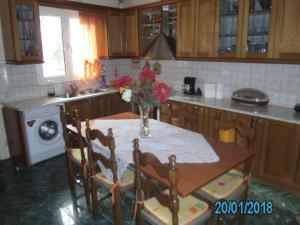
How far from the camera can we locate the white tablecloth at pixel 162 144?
5.73 ft

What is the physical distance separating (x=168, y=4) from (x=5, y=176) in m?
3.26

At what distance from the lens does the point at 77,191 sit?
269cm

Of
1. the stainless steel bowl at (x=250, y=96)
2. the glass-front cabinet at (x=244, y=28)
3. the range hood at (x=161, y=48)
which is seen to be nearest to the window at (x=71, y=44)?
the range hood at (x=161, y=48)

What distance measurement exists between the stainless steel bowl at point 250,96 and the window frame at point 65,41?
8.65 feet

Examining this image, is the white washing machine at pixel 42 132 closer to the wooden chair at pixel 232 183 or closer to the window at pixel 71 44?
the window at pixel 71 44

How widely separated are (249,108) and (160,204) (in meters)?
1.84

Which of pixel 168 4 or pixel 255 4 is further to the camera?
pixel 168 4

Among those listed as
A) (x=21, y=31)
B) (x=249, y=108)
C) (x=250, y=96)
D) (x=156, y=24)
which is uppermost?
(x=156, y=24)

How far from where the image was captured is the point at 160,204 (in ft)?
5.06

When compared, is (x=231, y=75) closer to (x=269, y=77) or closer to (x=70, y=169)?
(x=269, y=77)

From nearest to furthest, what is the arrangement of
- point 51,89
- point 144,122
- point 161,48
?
point 144,122
point 161,48
point 51,89

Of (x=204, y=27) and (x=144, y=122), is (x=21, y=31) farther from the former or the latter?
(x=204, y=27)

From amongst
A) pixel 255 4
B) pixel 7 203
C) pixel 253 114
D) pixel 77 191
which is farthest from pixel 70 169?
pixel 255 4

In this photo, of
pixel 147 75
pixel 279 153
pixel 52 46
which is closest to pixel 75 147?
pixel 147 75
